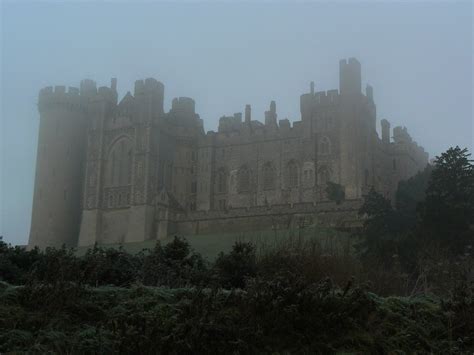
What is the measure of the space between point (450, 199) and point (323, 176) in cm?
2352

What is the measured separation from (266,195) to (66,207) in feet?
52.7

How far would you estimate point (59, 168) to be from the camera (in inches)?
2446

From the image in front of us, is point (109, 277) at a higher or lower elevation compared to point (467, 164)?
lower

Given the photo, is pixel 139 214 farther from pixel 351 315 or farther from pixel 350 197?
pixel 351 315

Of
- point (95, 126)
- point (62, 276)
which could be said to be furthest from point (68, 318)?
point (95, 126)

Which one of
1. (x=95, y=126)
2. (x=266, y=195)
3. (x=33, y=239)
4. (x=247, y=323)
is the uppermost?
(x=95, y=126)

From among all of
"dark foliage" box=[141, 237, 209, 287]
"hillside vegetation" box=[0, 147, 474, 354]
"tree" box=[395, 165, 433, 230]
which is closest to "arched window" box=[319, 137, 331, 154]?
"tree" box=[395, 165, 433, 230]

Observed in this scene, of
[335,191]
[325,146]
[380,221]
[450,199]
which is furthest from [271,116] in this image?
[450,199]

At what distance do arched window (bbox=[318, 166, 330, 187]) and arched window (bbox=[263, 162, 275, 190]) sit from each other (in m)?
4.46

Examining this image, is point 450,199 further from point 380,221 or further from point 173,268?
point 173,268

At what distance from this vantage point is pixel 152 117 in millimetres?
62250

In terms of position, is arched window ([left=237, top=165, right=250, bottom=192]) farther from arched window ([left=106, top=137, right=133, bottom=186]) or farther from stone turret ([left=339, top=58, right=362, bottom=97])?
stone turret ([left=339, top=58, right=362, bottom=97])

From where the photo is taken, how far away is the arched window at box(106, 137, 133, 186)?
6216 cm

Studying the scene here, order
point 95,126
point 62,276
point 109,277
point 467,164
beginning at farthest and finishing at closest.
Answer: point 95,126 → point 467,164 → point 109,277 → point 62,276
